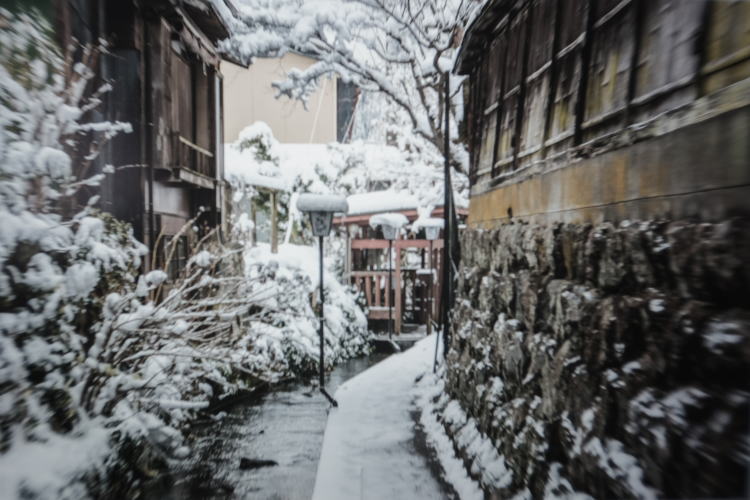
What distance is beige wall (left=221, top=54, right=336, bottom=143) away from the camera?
962cm

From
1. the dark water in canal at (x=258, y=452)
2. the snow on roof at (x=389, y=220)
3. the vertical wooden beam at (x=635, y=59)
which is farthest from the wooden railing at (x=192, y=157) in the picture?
the vertical wooden beam at (x=635, y=59)

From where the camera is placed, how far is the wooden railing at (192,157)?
7.42 meters

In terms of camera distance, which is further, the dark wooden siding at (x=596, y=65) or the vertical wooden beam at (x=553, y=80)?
the vertical wooden beam at (x=553, y=80)

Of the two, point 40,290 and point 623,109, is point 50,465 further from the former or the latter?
point 623,109

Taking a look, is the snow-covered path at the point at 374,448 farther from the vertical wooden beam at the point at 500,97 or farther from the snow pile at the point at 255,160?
the snow pile at the point at 255,160

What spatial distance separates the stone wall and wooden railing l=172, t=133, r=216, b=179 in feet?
19.6

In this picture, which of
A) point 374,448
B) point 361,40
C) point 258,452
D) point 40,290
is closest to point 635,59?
point 40,290

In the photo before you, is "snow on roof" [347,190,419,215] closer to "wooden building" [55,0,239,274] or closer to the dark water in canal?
"wooden building" [55,0,239,274]

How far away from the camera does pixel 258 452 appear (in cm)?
536

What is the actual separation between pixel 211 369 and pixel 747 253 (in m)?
5.64

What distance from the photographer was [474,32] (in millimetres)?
5344

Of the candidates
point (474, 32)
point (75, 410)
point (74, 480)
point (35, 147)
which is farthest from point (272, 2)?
point (74, 480)

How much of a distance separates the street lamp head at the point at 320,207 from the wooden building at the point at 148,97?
73.1 inches

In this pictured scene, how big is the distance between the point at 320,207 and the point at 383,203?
6558 millimetres
